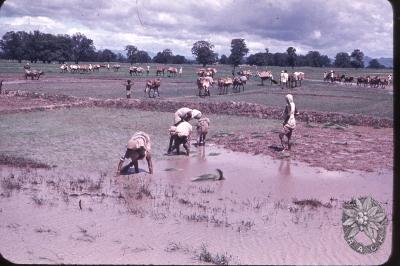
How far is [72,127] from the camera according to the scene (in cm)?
1823

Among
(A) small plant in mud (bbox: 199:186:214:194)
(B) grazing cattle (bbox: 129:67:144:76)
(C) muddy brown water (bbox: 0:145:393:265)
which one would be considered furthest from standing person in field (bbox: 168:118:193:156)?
(B) grazing cattle (bbox: 129:67:144:76)

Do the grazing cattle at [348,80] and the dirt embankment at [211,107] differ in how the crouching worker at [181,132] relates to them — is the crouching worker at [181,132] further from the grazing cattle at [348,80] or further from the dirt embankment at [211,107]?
the grazing cattle at [348,80]

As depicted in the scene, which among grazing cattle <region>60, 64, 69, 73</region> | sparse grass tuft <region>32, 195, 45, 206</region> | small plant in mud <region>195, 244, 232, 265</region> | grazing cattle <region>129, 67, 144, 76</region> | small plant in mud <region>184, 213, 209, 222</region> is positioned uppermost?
grazing cattle <region>60, 64, 69, 73</region>

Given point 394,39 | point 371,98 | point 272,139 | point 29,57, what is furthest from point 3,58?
point 394,39

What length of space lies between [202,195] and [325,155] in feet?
19.1

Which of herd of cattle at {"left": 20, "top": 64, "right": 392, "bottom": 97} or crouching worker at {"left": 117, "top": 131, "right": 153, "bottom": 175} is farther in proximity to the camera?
herd of cattle at {"left": 20, "top": 64, "right": 392, "bottom": 97}

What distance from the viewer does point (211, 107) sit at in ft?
81.5

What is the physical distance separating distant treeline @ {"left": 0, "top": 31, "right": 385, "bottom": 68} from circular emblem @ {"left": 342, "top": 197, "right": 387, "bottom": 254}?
70.5 meters

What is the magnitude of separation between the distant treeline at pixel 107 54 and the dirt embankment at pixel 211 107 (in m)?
52.1

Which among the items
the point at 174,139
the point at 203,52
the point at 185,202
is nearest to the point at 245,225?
the point at 185,202

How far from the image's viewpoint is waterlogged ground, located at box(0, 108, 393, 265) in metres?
6.43

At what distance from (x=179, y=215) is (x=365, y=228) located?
10.3ft

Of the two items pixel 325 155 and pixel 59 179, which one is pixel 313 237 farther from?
pixel 325 155

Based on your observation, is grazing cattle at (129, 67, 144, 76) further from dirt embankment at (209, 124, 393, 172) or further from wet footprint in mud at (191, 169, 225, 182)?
wet footprint in mud at (191, 169, 225, 182)
